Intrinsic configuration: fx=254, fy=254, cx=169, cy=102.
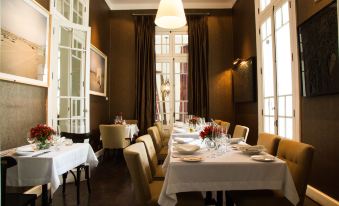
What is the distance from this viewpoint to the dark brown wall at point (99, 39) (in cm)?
615

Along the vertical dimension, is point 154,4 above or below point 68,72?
above

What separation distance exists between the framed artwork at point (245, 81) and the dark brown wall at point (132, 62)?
450 millimetres

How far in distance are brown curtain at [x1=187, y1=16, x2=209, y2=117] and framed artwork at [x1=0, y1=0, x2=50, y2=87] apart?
14.3ft

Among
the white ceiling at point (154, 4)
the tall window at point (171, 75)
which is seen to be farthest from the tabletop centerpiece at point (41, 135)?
the white ceiling at point (154, 4)

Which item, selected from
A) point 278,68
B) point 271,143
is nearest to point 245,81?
point 278,68

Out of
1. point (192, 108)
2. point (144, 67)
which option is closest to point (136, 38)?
point (144, 67)

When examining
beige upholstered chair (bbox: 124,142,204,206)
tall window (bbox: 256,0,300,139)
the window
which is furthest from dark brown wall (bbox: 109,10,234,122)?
beige upholstered chair (bbox: 124,142,204,206)

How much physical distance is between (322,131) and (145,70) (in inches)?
204

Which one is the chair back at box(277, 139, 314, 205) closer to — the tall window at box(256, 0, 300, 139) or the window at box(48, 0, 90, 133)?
the tall window at box(256, 0, 300, 139)

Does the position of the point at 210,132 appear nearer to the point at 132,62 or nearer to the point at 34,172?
the point at 34,172

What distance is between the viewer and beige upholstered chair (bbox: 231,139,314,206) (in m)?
1.95

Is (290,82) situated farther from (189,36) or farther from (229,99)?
(189,36)

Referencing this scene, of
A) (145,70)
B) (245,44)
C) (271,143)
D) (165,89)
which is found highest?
(245,44)

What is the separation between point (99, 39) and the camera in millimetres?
6699
